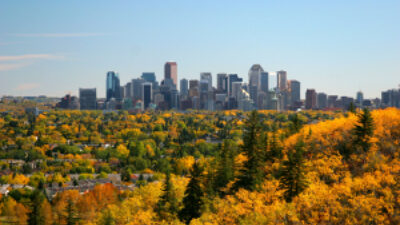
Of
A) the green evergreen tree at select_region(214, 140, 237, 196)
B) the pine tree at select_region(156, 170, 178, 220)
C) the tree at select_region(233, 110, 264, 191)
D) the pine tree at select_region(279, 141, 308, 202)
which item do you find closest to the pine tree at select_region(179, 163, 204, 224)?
the pine tree at select_region(156, 170, 178, 220)

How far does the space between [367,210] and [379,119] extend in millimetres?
31519

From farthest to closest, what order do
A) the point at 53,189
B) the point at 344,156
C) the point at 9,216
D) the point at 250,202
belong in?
1. the point at 53,189
2. the point at 9,216
3. the point at 344,156
4. the point at 250,202

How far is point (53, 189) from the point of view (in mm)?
104000

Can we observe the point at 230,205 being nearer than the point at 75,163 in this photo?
Yes

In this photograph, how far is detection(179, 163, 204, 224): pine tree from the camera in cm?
6066

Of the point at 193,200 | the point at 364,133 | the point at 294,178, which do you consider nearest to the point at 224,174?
the point at 193,200

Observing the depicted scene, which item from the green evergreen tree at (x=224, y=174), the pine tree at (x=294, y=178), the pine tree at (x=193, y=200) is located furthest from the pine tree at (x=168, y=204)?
the pine tree at (x=294, y=178)

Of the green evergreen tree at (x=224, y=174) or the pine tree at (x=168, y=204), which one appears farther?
the green evergreen tree at (x=224, y=174)

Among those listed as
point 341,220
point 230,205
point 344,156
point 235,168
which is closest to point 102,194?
point 235,168

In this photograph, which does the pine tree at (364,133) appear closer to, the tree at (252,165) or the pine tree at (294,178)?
the pine tree at (294,178)

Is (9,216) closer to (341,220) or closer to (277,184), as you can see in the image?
(277,184)

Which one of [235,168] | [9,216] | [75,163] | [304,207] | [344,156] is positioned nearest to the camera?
[304,207]

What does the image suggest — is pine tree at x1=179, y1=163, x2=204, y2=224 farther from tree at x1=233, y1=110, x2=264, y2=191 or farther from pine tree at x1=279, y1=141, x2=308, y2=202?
pine tree at x1=279, y1=141, x2=308, y2=202

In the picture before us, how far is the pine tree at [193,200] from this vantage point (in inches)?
2388
